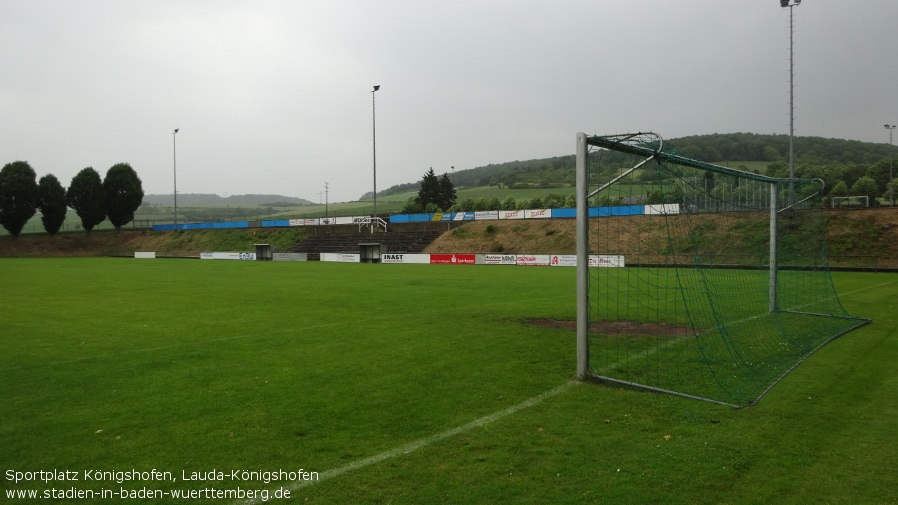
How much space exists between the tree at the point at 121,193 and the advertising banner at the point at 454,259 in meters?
54.4

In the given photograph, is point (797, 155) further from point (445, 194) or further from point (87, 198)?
point (87, 198)

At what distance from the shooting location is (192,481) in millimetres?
4398

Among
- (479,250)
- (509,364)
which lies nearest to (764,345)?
(509,364)

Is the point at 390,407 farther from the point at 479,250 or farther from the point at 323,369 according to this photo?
the point at 479,250

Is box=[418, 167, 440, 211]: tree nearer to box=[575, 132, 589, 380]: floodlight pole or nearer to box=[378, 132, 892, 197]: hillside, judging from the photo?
box=[378, 132, 892, 197]: hillside

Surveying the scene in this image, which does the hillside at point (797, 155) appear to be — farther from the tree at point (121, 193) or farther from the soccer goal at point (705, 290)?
the tree at point (121, 193)

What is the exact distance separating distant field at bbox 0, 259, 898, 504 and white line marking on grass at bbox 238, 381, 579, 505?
0.08 ft

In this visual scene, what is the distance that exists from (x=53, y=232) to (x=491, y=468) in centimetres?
8283

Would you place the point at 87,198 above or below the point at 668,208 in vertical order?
above

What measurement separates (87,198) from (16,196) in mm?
7623

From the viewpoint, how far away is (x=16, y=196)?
66.2 m

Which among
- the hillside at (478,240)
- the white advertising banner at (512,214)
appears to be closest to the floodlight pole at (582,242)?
the hillside at (478,240)

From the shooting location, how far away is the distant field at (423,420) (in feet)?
14.2

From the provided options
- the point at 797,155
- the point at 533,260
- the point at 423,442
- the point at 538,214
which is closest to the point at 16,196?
the point at 538,214
